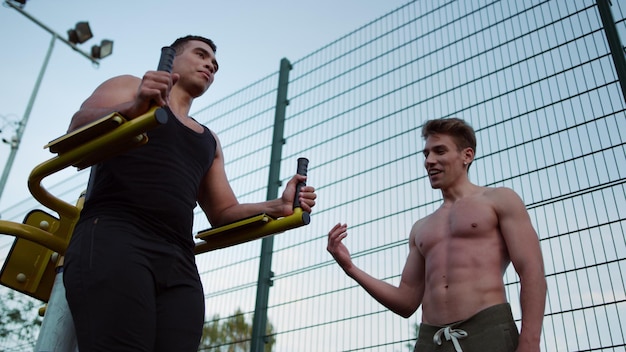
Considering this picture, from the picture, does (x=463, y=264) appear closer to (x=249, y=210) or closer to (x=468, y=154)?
(x=468, y=154)

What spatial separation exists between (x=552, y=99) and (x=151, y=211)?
2751mm

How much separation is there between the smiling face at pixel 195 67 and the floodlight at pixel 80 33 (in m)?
7.82

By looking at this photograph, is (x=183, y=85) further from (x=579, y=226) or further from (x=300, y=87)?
(x=300, y=87)

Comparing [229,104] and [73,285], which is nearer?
[73,285]

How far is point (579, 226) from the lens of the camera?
125 inches

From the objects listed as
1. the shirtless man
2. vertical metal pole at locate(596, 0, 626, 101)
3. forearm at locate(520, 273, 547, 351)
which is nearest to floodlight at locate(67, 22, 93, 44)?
vertical metal pole at locate(596, 0, 626, 101)

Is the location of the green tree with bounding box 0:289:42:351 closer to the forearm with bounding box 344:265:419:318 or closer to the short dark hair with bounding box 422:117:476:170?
the forearm with bounding box 344:265:419:318

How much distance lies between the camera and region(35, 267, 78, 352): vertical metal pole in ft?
5.63

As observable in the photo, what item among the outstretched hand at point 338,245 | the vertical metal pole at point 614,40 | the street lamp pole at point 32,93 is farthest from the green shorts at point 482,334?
the street lamp pole at point 32,93

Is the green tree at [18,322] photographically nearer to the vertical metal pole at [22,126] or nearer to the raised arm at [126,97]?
the vertical metal pole at [22,126]

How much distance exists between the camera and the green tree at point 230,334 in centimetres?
441

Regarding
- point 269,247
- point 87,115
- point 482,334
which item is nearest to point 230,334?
point 269,247

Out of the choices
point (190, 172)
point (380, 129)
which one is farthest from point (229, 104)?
point (190, 172)

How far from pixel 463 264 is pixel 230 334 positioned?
266 centimetres
